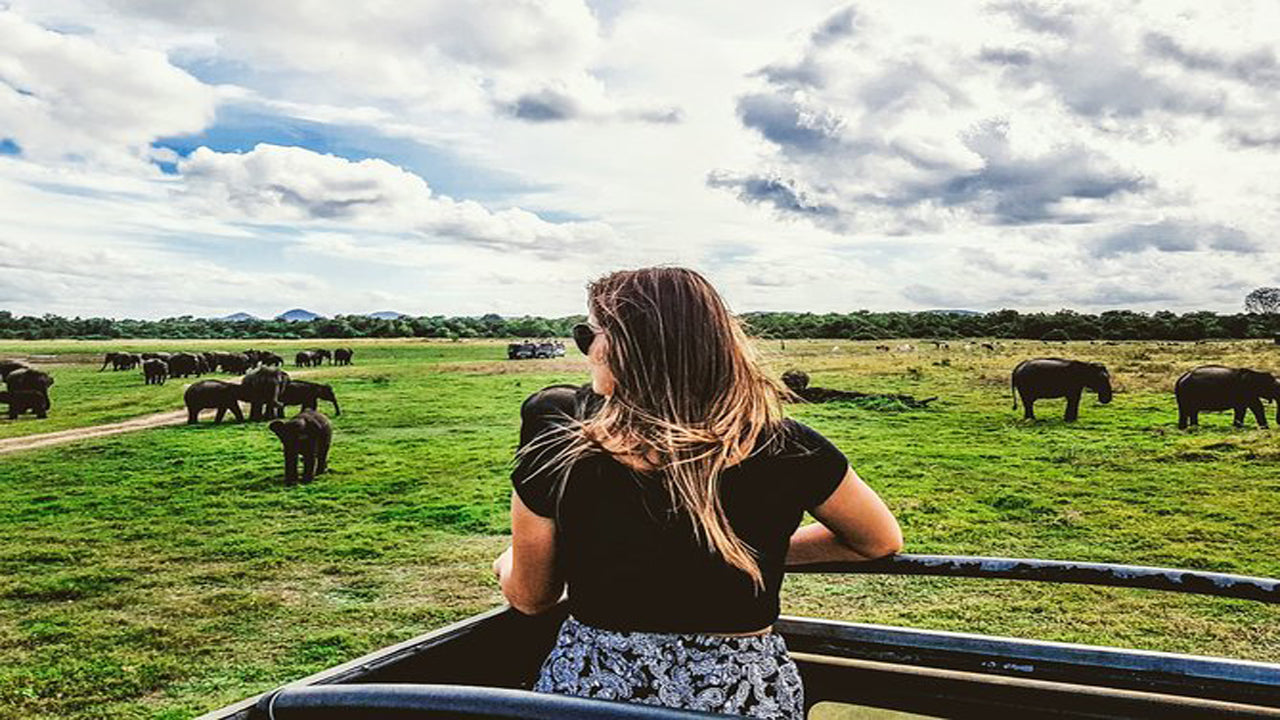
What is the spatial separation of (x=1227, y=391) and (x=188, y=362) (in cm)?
3839

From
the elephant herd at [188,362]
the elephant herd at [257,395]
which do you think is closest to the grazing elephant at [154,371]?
the elephant herd at [188,362]

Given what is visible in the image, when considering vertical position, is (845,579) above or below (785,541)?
below

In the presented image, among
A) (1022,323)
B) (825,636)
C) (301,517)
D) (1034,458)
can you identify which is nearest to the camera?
(825,636)

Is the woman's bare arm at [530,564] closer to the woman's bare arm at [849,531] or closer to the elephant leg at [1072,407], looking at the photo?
the woman's bare arm at [849,531]

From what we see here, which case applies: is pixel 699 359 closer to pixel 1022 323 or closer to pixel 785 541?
pixel 785 541

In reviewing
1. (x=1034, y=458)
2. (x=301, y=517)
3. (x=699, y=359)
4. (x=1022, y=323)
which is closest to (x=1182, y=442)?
(x=1034, y=458)

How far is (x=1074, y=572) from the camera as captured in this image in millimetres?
2305

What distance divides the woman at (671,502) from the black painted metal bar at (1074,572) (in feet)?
1.27

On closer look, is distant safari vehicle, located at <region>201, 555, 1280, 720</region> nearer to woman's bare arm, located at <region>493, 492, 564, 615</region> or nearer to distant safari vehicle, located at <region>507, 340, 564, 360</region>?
woman's bare arm, located at <region>493, 492, 564, 615</region>

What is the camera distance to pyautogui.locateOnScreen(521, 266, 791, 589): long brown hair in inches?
72.2

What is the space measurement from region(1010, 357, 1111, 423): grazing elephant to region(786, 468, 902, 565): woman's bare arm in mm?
21743

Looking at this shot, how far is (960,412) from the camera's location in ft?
78.7

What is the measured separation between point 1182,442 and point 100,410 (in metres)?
27.5

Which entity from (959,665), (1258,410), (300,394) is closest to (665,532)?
(959,665)
